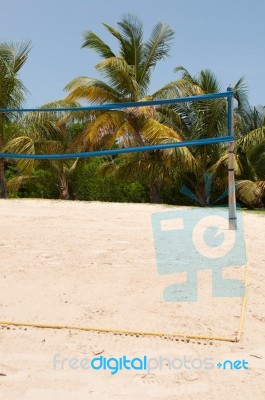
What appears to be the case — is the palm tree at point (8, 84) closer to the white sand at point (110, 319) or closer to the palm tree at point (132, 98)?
the palm tree at point (132, 98)

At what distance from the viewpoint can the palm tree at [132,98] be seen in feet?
38.4

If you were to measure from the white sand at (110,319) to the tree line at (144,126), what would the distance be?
7.76 m

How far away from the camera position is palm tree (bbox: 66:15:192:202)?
1170 centimetres

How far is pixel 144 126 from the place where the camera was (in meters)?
11.9

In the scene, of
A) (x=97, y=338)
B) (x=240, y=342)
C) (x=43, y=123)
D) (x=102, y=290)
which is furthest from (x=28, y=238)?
(x=43, y=123)

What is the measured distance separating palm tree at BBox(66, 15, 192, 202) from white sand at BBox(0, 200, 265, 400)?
751 centimetres

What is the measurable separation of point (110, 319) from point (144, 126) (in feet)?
32.4

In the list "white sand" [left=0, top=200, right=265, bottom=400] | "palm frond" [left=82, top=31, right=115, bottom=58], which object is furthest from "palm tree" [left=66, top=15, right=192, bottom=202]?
"white sand" [left=0, top=200, right=265, bottom=400]

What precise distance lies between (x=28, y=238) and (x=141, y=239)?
105 centimetres

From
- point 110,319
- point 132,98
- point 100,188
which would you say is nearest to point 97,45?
point 132,98

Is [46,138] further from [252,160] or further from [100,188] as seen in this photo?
[252,160]

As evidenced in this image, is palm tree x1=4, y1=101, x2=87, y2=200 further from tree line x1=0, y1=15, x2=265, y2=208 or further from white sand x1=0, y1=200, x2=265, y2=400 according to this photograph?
white sand x1=0, y1=200, x2=265, y2=400

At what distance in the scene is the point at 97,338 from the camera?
2119 millimetres

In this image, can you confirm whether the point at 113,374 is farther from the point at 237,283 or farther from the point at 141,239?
the point at 141,239
